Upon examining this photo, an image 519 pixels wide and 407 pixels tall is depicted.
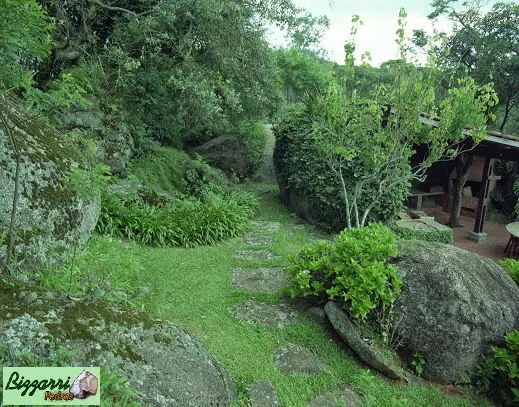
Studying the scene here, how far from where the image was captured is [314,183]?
8.89 m

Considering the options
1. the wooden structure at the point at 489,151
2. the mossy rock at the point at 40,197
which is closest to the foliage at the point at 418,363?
the mossy rock at the point at 40,197

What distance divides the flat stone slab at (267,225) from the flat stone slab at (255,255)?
1.46 m

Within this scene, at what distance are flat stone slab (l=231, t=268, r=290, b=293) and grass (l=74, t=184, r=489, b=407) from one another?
0.52 feet

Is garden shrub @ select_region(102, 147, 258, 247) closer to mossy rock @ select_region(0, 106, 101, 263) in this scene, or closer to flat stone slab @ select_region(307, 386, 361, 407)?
mossy rock @ select_region(0, 106, 101, 263)

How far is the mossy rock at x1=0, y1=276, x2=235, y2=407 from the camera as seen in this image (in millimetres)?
2266

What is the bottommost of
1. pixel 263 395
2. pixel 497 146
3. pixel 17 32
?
pixel 263 395

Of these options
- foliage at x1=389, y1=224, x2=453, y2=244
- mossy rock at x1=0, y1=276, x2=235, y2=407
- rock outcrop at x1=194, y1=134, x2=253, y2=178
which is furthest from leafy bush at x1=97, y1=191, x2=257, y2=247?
rock outcrop at x1=194, y1=134, x2=253, y2=178

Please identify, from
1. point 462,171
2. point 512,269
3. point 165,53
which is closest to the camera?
point 512,269

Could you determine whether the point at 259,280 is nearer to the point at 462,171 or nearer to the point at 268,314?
the point at 268,314

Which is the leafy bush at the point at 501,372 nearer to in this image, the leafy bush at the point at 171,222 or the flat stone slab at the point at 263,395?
the flat stone slab at the point at 263,395

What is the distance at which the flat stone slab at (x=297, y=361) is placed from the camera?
3.78m

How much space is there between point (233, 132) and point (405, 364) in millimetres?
9893

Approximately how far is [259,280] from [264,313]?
970mm

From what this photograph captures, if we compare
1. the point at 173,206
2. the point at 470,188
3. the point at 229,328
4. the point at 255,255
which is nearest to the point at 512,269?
the point at 255,255
